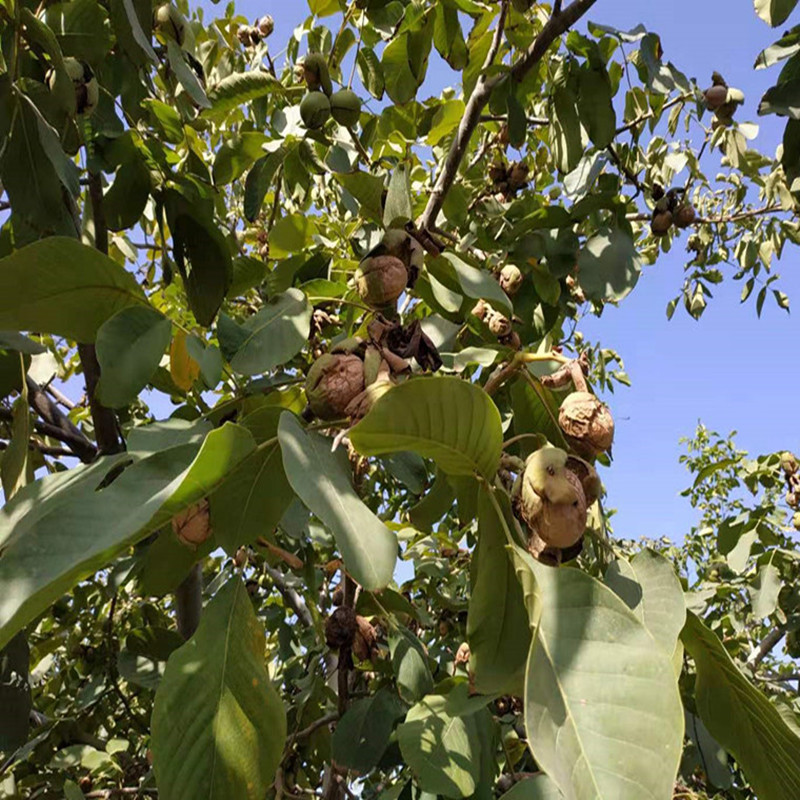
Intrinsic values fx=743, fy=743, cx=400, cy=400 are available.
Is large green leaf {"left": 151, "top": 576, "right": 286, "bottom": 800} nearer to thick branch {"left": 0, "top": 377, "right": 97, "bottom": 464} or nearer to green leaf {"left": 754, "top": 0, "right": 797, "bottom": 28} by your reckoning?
thick branch {"left": 0, "top": 377, "right": 97, "bottom": 464}

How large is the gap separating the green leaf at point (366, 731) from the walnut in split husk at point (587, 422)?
850 mm

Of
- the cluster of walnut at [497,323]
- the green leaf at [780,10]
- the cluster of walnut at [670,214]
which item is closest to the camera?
the green leaf at [780,10]

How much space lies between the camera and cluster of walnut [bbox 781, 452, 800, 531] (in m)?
2.81

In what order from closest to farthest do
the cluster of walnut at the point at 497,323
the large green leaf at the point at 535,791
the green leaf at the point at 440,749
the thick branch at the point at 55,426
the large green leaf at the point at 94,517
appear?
the large green leaf at the point at 94,517, the large green leaf at the point at 535,791, the green leaf at the point at 440,749, the cluster of walnut at the point at 497,323, the thick branch at the point at 55,426

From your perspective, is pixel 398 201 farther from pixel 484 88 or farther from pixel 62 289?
pixel 484 88

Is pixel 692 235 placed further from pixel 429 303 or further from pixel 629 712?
pixel 629 712

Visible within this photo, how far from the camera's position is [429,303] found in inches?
44.7

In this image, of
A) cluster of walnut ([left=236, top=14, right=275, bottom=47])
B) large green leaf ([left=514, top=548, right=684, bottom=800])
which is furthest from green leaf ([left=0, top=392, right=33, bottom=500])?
cluster of walnut ([left=236, top=14, right=275, bottom=47])

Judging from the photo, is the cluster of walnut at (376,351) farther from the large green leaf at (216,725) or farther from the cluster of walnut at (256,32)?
the cluster of walnut at (256,32)

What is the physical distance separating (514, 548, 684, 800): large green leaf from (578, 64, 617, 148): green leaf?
1078mm

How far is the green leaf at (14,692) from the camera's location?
4.18ft

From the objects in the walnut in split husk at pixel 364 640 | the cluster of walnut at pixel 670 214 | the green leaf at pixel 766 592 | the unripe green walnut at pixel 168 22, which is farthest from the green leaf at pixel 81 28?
the green leaf at pixel 766 592

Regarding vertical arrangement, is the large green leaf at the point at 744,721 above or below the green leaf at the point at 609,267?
below

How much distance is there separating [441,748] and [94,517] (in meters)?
0.75
